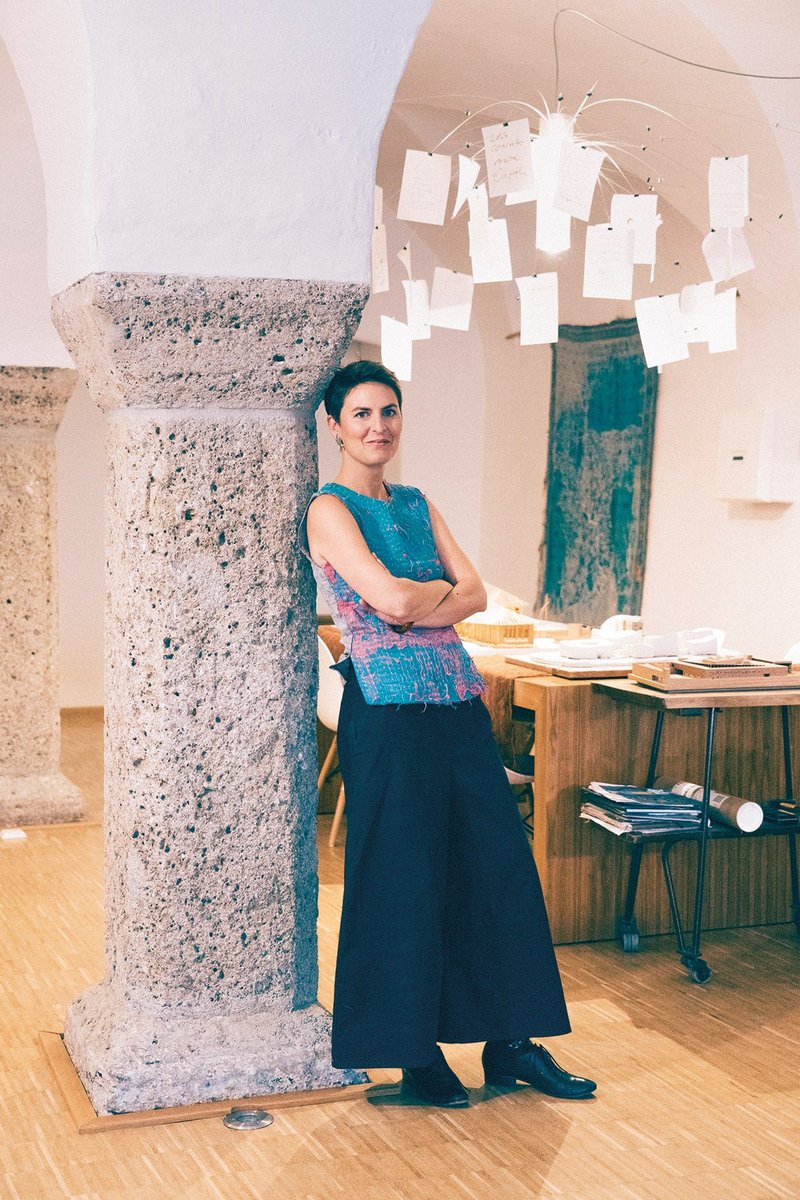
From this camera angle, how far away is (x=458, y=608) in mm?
3250

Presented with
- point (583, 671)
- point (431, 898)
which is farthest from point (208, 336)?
point (583, 671)

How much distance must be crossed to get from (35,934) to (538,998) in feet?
6.80

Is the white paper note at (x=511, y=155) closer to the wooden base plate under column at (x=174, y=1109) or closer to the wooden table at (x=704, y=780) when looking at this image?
the wooden table at (x=704, y=780)

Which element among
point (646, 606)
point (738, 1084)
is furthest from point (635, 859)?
point (646, 606)

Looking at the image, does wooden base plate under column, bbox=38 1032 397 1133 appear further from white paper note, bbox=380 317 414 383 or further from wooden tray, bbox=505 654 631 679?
white paper note, bbox=380 317 414 383

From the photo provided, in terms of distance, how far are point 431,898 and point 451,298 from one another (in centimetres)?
229

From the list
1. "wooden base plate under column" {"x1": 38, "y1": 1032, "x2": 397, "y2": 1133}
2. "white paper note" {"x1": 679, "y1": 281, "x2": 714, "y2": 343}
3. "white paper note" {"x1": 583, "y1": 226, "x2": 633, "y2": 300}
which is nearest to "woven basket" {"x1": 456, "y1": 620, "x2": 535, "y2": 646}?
"white paper note" {"x1": 679, "y1": 281, "x2": 714, "y2": 343}

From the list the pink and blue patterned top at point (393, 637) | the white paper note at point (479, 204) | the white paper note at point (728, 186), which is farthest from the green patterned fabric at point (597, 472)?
the pink and blue patterned top at point (393, 637)

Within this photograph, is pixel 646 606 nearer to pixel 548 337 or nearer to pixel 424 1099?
pixel 548 337

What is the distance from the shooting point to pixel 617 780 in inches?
178

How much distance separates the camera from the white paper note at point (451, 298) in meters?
4.63

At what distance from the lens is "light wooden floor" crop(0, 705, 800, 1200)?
9.29 feet

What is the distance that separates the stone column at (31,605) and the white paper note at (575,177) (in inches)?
115

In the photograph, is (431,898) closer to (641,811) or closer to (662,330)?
(641,811)
